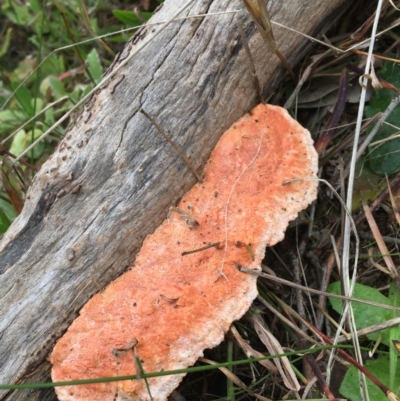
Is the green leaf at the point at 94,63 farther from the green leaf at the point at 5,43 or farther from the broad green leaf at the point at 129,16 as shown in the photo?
the green leaf at the point at 5,43

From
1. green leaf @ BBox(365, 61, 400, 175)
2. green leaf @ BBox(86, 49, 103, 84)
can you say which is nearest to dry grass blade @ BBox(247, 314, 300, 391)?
green leaf @ BBox(365, 61, 400, 175)

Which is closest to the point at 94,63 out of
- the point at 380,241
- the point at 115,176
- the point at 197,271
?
the point at 115,176

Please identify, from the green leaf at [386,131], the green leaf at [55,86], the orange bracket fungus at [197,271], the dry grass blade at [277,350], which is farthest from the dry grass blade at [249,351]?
the green leaf at [55,86]

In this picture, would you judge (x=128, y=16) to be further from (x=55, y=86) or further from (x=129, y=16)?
(x=55, y=86)

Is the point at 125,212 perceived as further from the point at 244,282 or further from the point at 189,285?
the point at 244,282

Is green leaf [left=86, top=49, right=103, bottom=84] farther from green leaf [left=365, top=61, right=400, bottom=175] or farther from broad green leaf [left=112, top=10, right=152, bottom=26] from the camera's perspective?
green leaf [left=365, top=61, right=400, bottom=175]

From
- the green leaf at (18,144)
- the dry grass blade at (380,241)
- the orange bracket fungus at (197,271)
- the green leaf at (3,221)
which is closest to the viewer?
the orange bracket fungus at (197,271)
